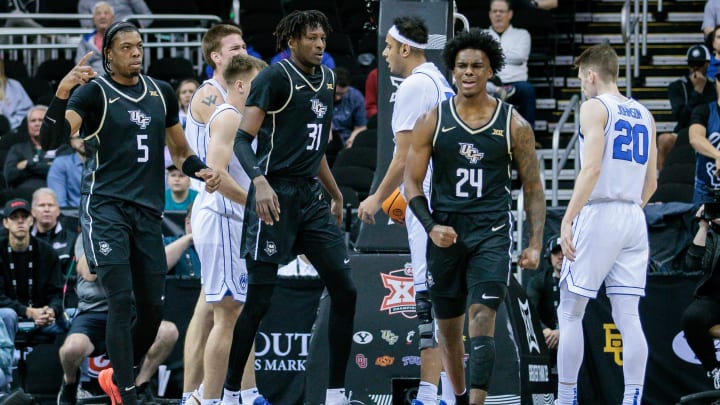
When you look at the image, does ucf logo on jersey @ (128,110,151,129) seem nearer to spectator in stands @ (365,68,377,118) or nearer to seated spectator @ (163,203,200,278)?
seated spectator @ (163,203,200,278)

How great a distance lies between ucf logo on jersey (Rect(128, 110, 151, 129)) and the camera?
316 inches

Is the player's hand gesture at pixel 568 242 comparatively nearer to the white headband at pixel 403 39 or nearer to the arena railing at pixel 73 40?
the white headband at pixel 403 39

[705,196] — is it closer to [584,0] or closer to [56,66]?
[584,0]

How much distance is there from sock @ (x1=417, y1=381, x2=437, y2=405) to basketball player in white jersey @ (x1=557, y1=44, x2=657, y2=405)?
2.81 feet

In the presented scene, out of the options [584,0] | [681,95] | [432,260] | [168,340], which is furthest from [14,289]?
[584,0]

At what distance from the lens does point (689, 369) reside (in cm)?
1065

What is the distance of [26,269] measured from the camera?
1124 cm

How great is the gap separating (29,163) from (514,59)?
18.0ft

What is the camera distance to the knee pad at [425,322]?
340 inches

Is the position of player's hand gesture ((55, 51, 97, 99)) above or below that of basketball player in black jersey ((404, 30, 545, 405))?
above

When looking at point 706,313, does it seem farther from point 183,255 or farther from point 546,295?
point 183,255

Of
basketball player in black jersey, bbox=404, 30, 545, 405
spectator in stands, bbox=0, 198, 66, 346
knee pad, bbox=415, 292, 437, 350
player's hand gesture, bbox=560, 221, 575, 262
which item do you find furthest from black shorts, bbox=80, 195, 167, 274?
spectator in stands, bbox=0, 198, 66, 346

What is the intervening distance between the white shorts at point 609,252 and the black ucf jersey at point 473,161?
1.23m

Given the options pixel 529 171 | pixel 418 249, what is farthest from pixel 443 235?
pixel 418 249
